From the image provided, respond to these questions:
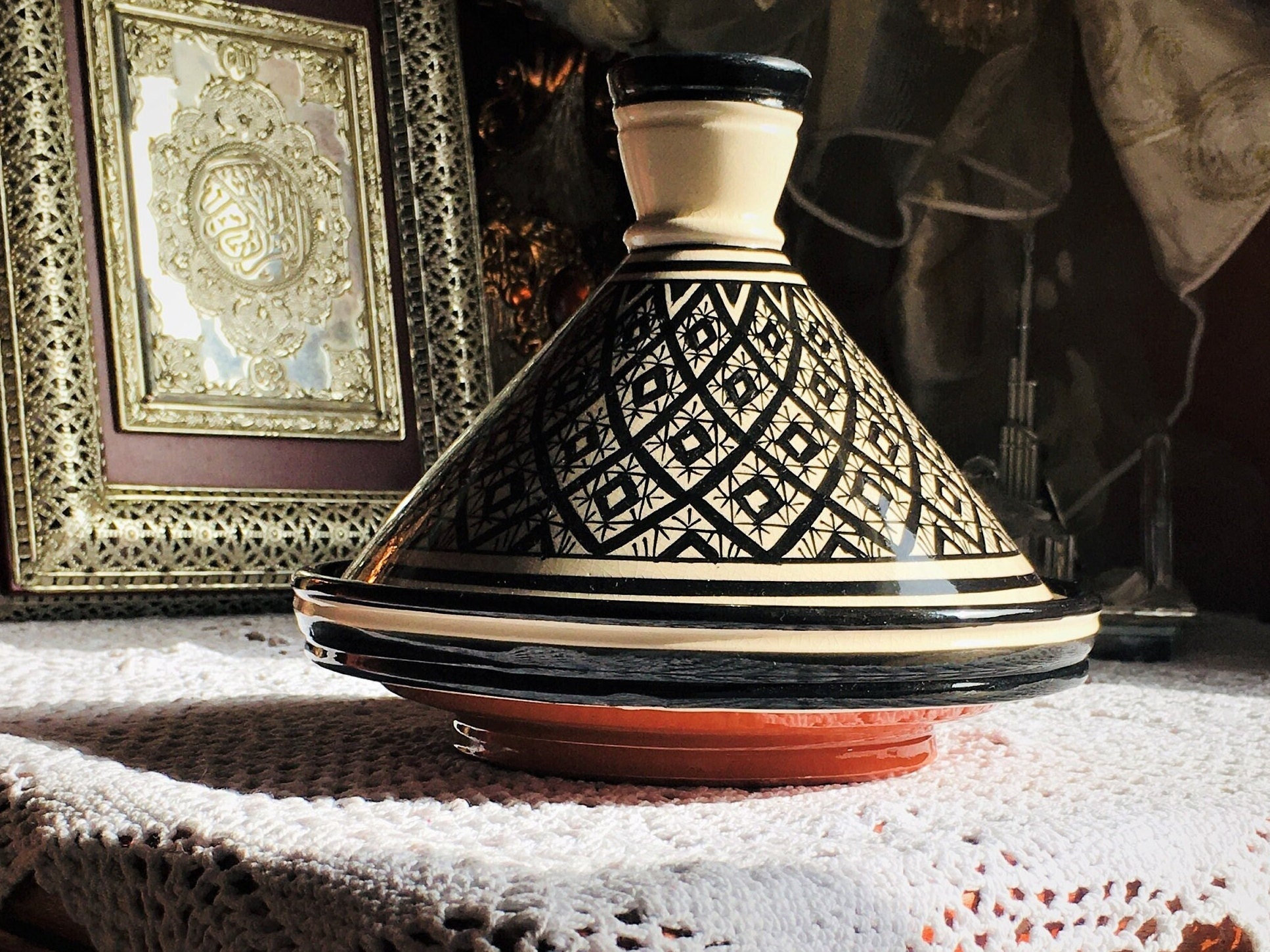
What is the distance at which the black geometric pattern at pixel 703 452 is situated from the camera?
0.36 meters

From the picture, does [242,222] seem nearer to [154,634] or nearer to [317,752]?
[154,634]

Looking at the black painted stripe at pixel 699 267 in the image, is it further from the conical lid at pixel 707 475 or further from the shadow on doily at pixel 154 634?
the shadow on doily at pixel 154 634

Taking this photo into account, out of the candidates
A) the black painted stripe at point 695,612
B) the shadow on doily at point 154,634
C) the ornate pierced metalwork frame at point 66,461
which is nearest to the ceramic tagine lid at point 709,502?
the black painted stripe at point 695,612

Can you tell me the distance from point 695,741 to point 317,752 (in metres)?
0.14

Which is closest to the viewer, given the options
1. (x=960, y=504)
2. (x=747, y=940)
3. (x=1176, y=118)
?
(x=747, y=940)

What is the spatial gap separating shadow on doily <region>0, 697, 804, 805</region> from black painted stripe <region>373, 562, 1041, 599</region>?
64 millimetres

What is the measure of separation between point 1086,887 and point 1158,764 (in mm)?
138

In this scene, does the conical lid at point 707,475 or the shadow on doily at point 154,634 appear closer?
the conical lid at point 707,475

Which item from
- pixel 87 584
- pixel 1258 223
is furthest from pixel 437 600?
pixel 1258 223

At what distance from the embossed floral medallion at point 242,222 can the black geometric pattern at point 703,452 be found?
21.2 inches

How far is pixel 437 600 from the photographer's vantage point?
0.35 metres

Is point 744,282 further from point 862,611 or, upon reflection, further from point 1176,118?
point 1176,118

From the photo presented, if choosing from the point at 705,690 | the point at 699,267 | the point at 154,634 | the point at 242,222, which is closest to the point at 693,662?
the point at 705,690

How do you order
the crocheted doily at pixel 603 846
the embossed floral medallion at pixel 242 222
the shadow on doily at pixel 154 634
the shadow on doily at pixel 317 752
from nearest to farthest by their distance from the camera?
the crocheted doily at pixel 603 846 → the shadow on doily at pixel 317 752 → the shadow on doily at pixel 154 634 → the embossed floral medallion at pixel 242 222
